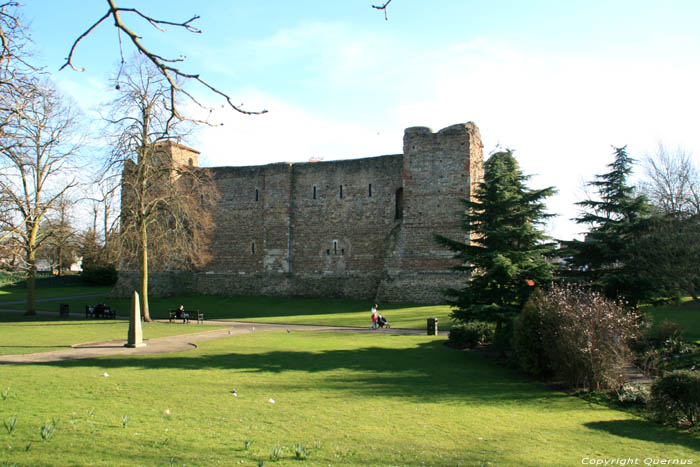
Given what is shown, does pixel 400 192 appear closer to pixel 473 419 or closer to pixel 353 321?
pixel 353 321

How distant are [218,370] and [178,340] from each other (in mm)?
6455

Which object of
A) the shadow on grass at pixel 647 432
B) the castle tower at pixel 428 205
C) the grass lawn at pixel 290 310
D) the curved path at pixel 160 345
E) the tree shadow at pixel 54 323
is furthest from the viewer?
the castle tower at pixel 428 205

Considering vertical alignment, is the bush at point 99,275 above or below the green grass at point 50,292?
above

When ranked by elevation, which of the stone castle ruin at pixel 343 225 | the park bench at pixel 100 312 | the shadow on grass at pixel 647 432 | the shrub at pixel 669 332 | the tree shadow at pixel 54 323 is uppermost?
the stone castle ruin at pixel 343 225

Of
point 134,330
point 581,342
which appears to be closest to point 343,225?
point 134,330

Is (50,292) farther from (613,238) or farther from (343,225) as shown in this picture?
(613,238)

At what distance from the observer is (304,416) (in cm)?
827

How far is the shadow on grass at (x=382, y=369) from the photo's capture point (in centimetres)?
1084

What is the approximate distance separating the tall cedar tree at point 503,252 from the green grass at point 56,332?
11917 millimetres

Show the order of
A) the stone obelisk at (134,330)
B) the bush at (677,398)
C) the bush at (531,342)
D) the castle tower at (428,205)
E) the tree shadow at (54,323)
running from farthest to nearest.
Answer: the castle tower at (428,205) → the tree shadow at (54,323) → the stone obelisk at (134,330) → the bush at (531,342) → the bush at (677,398)

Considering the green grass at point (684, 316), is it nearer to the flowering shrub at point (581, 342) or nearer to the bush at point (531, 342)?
the flowering shrub at point (581, 342)

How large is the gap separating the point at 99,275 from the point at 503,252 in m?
46.5

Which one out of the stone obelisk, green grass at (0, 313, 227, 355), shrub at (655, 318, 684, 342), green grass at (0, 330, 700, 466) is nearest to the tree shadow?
green grass at (0, 313, 227, 355)

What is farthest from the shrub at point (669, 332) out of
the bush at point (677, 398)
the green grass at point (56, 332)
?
the green grass at point (56, 332)
